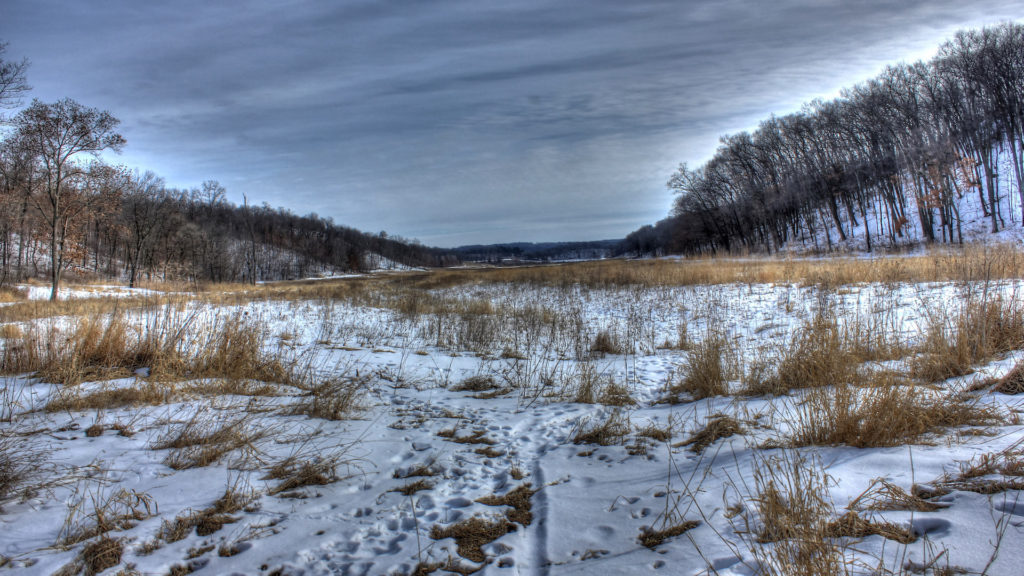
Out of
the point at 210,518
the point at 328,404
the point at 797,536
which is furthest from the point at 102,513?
the point at 797,536

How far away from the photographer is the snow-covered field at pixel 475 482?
1.95 metres

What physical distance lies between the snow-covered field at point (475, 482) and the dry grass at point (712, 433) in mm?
40

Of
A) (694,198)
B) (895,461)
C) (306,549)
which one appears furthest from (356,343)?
(694,198)

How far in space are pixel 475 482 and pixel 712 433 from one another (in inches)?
78.0

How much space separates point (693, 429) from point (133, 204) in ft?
178

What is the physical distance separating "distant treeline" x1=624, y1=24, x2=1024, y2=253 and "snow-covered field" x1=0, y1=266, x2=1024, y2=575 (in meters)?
38.7

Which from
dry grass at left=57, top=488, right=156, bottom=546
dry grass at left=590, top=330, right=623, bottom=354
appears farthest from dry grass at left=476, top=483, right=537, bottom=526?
dry grass at left=590, top=330, right=623, bottom=354

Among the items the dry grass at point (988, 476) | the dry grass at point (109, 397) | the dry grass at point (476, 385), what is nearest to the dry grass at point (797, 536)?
the dry grass at point (988, 476)

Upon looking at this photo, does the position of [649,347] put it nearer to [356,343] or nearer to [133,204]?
[356,343]

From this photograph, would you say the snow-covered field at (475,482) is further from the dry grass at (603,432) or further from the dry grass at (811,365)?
the dry grass at (811,365)

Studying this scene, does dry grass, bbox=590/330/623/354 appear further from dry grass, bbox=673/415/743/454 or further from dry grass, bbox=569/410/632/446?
dry grass, bbox=673/415/743/454

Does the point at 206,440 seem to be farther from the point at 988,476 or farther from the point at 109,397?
the point at 988,476

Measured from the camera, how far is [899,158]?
3422 cm

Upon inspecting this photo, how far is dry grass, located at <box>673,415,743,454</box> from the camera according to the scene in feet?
10.9
